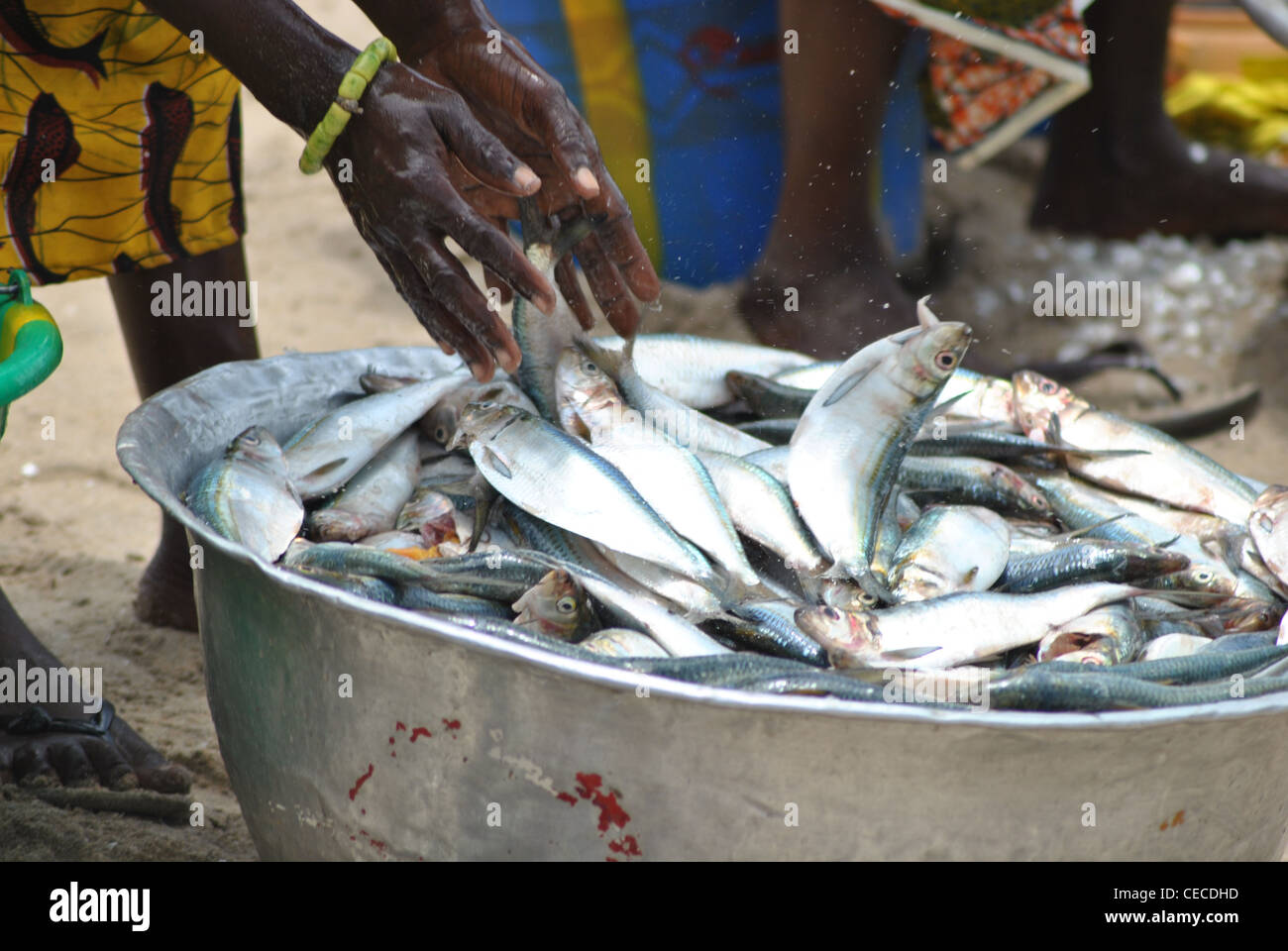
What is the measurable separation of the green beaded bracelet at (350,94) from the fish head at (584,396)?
63 cm

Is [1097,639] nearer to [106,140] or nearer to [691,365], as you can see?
[691,365]

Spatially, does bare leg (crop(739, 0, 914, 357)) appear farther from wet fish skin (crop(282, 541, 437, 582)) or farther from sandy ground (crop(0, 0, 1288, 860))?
wet fish skin (crop(282, 541, 437, 582))

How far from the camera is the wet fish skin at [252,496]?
1.81 meters

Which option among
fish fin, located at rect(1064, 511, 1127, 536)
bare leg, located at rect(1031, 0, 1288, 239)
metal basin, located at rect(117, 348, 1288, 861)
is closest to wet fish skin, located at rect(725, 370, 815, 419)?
fish fin, located at rect(1064, 511, 1127, 536)

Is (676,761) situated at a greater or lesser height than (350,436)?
lesser

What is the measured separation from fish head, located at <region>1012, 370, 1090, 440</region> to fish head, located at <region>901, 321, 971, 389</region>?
548 mm

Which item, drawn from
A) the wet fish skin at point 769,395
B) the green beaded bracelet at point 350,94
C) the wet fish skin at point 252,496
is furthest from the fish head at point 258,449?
the wet fish skin at point 769,395

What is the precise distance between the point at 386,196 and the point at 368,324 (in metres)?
3.35

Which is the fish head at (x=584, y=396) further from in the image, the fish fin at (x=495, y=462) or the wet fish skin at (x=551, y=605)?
the wet fish skin at (x=551, y=605)

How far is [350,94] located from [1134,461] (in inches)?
63.0

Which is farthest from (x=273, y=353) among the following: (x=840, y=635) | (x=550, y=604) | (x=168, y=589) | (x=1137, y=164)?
(x=1137, y=164)

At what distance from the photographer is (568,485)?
1.88 meters
